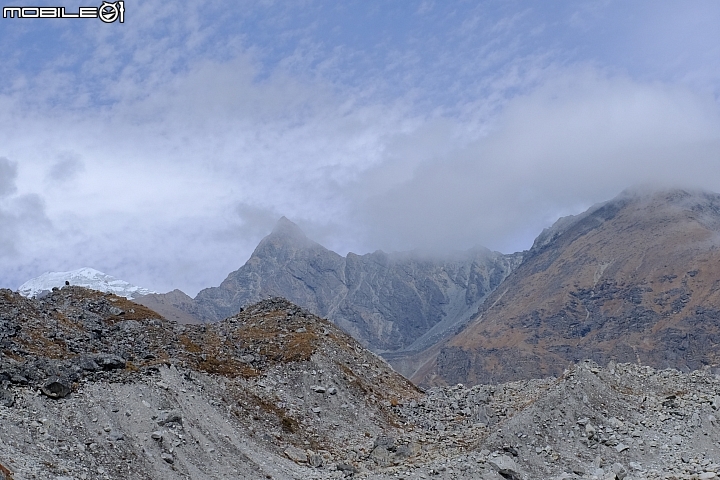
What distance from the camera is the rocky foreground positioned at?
3528cm

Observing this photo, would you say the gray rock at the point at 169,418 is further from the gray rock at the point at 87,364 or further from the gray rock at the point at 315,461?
the gray rock at the point at 315,461

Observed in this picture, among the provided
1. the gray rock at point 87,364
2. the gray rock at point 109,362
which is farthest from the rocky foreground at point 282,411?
the gray rock at point 87,364

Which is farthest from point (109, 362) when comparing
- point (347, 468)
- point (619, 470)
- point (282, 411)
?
point (619, 470)

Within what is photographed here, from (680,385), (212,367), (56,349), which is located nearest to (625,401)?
(680,385)

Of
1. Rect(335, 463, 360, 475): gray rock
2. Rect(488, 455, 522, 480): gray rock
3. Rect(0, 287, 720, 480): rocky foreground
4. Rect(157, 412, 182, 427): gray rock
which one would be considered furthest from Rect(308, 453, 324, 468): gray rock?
Rect(488, 455, 522, 480): gray rock

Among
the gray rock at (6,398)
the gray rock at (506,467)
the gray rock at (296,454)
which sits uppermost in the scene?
the gray rock at (6,398)

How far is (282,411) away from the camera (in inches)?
1850

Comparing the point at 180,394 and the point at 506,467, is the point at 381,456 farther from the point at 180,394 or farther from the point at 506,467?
the point at 180,394

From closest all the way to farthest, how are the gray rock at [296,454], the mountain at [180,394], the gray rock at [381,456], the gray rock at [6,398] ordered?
1. the gray rock at [6,398]
2. the mountain at [180,394]
3. the gray rock at [381,456]
4. the gray rock at [296,454]

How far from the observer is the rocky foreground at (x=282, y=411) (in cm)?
3528

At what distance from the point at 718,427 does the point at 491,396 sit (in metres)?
15.3

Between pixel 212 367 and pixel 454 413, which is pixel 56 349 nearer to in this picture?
pixel 212 367

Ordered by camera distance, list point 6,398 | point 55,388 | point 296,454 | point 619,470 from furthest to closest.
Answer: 1. point 296,454
2. point 619,470
3. point 55,388
4. point 6,398

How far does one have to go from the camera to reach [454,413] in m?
51.3
